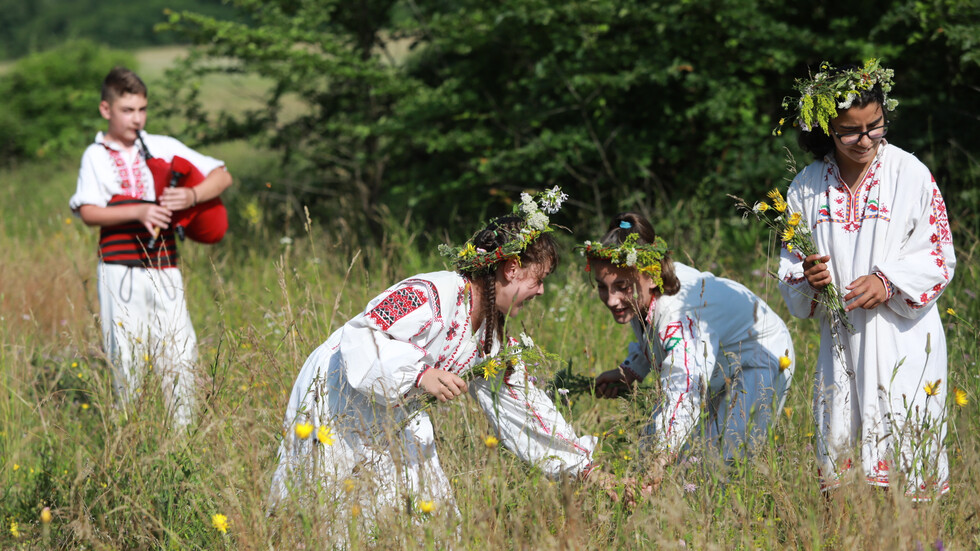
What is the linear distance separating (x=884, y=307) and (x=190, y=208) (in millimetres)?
3362

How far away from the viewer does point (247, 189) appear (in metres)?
8.99

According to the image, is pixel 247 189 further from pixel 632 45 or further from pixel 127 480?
pixel 127 480

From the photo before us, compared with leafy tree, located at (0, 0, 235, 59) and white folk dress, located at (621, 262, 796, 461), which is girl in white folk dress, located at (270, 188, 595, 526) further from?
leafy tree, located at (0, 0, 235, 59)

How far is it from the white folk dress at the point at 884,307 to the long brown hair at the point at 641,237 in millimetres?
401

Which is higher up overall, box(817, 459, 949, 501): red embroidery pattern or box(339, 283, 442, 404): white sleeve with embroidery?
box(339, 283, 442, 404): white sleeve with embroidery

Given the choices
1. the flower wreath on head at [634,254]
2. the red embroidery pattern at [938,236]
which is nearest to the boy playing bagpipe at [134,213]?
the flower wreath on head at [634,254]

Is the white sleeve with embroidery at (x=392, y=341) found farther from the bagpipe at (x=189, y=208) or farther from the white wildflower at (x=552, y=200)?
the bagpipe at (x=189, y=208)

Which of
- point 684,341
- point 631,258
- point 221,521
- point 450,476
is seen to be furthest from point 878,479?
point 221,521

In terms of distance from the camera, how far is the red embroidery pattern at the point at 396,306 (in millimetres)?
2742

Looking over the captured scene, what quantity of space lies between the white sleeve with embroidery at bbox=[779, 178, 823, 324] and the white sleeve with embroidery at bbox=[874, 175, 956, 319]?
236mm

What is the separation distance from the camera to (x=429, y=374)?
264 cm

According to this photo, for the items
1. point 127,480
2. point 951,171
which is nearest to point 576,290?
point 127,480

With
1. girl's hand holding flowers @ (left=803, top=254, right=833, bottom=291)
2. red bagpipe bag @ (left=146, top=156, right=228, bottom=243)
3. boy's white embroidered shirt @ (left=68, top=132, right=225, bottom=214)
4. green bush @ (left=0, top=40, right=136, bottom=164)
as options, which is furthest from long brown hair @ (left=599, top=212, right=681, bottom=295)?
green bush @ (left=0, top=40, right=136, bottom=164)

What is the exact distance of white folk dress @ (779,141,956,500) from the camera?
2709mm
